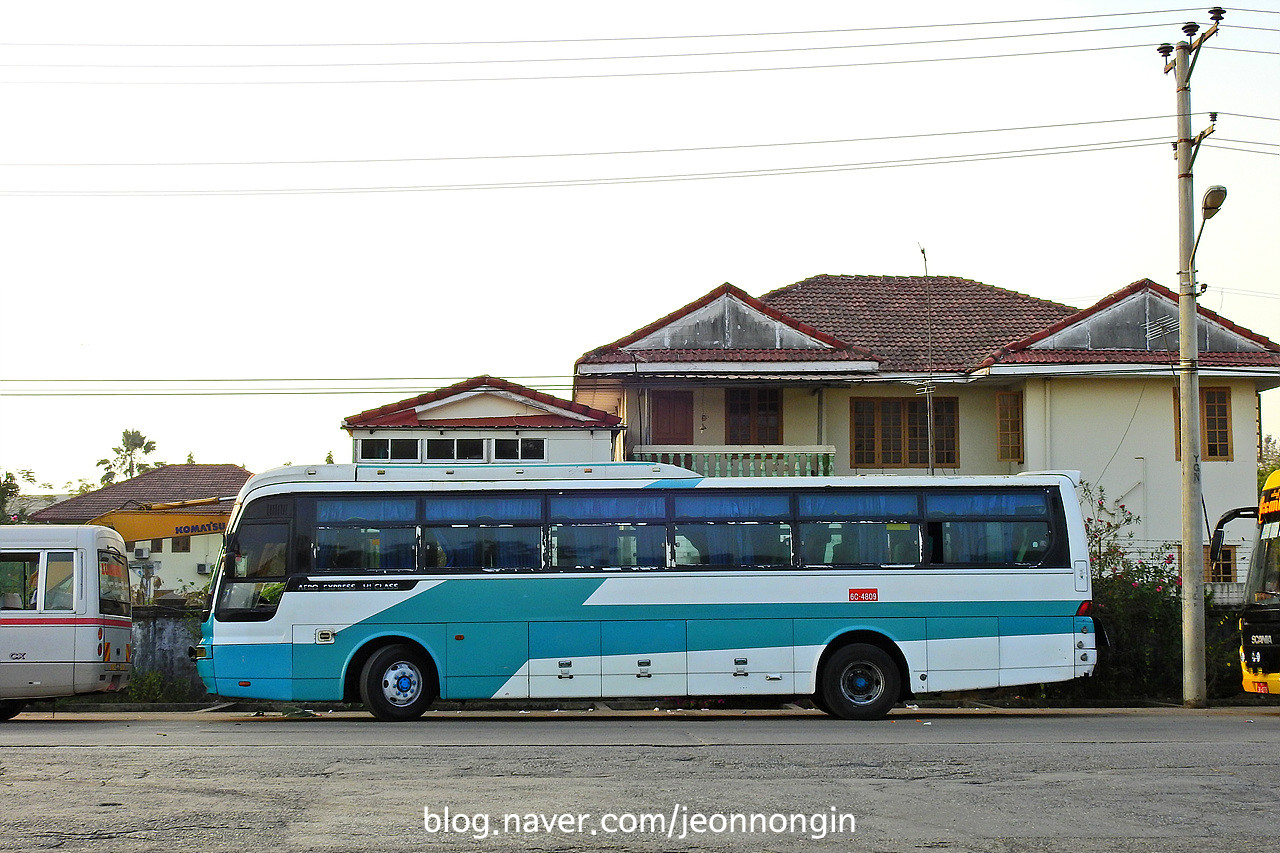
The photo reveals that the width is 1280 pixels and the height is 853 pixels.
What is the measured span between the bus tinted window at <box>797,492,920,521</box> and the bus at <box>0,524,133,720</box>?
32.5ft

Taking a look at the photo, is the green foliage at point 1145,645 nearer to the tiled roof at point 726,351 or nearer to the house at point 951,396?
the house at point 951,396

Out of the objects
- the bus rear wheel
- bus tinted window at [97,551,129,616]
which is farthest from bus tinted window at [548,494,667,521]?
bus tinted window at [97,551,129,616]

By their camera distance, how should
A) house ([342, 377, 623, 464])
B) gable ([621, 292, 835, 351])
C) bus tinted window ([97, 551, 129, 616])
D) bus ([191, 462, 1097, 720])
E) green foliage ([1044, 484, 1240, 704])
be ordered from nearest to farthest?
bus ([191, 462, 1097, 720]) < bus tinted window ([97, 551, 129, 616]) < green foliage ([1044, 484, 1240, 704]) < house ([342, 377, 623, 464]) < gable ([621, 292, 835, 351])

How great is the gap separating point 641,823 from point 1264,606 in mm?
12016

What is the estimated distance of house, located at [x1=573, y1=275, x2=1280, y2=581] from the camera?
27.1 meters

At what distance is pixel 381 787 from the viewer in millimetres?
10055

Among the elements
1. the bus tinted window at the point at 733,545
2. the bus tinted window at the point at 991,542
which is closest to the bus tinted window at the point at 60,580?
the bus tinted window at the point at 733,545

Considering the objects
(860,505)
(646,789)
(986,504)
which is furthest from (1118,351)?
(646,789)

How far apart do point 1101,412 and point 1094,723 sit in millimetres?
13646

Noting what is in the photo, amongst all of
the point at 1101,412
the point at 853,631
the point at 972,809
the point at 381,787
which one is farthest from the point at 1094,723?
the point at 1101,412

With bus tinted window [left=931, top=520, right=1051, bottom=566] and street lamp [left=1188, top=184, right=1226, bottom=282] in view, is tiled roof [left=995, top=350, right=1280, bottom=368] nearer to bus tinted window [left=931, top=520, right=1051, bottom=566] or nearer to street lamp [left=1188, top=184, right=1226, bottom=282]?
street lamp [left=1188, top=184, right=1226, bottom=282]

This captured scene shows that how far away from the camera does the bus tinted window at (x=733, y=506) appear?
16797 mm

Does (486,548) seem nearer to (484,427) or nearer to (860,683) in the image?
(860,683)

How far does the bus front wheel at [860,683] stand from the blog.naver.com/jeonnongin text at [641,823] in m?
7.57
